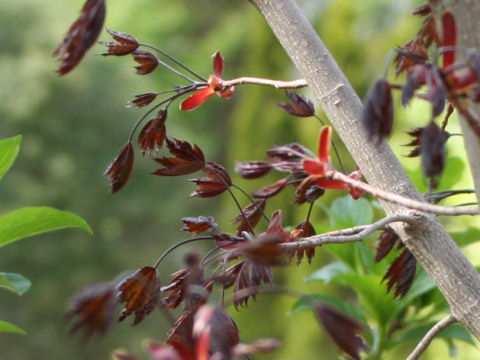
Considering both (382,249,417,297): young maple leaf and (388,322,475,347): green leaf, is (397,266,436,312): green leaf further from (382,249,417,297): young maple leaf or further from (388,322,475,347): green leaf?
(382,249,417,297): young maple leaf

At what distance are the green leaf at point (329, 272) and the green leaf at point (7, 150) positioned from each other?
1.69 feet

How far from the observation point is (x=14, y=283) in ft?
2.69

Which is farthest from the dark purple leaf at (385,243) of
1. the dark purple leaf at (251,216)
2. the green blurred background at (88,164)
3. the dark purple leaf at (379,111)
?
the green blurred background at (88,164)

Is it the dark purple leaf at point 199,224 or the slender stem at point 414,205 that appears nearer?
the slender stem at point 414,205

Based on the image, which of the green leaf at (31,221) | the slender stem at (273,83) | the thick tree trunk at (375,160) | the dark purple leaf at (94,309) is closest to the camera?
the dark purple leaf at (94,309)

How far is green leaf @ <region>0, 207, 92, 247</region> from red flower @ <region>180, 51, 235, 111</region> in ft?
0.65

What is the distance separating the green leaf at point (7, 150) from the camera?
79cm

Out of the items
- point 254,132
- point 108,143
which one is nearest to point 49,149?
point 108,143

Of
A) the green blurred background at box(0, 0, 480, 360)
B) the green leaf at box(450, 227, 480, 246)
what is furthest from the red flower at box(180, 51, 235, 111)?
the green blurred background at box(0, 0, 480, 360)

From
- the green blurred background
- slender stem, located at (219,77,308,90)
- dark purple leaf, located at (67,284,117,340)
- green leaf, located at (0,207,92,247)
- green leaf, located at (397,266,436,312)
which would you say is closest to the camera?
dark purple leaf, located at (67,284,117,340)

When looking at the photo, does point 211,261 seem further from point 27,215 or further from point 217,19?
point 217,19

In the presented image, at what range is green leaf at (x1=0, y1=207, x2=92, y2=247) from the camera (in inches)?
32.3

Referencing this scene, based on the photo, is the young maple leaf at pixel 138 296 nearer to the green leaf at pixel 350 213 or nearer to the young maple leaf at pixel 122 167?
the young maple leaf at pixel 122 167

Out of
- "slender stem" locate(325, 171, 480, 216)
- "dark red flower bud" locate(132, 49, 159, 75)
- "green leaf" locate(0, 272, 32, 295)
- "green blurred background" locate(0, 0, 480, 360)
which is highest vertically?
"green blurred background" locate(0, 0, 480, 360)
